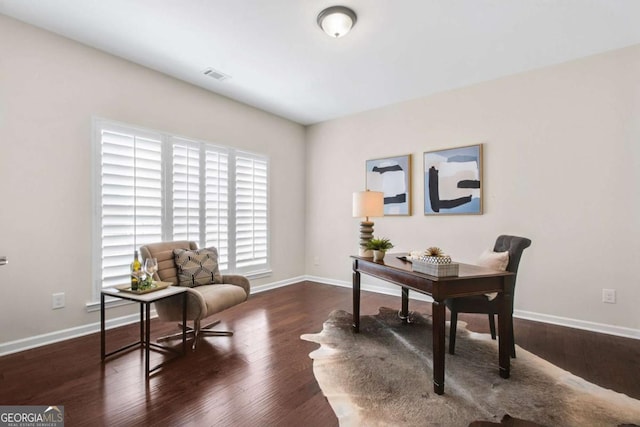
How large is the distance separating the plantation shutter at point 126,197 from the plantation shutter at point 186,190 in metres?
0.19

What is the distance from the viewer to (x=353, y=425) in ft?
5.36

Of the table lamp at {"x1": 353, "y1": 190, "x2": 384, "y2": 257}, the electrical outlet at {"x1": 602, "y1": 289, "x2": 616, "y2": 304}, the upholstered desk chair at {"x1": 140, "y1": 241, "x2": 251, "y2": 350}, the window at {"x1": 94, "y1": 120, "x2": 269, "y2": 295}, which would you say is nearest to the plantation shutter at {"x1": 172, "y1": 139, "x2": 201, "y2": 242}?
the window at {"x1": 94, "y1": 120, "x2": 269, "y2": 295}

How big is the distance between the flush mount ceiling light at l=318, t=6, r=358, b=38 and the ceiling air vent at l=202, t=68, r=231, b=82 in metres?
1.48

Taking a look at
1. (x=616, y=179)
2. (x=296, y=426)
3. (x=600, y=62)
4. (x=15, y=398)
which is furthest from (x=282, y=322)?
(x=600, y=62)

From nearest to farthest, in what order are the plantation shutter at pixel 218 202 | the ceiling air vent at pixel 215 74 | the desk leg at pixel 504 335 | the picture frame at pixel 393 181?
1. the desk leg at pixel 504 335
2. the ceiling air vent at pixel 215 74
3. the plantation shutter at pixel 218 202
4. the picture frame at pixel 393 181

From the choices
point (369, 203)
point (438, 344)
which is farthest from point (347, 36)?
point (438, 344)

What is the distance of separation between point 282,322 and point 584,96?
3.89 m

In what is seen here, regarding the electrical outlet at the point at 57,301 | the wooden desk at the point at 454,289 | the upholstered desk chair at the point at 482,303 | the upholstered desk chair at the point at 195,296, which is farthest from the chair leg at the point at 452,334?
the electrical outlet at the point at 57,301

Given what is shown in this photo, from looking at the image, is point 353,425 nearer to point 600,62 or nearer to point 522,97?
point 522,97

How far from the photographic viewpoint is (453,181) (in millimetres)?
3904

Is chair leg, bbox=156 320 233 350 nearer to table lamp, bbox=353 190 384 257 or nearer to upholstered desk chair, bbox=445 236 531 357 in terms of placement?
table lamp, bbox=353 190 384 257

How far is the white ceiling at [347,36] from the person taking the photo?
7.88 feet

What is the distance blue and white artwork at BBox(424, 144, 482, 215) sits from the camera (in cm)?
374

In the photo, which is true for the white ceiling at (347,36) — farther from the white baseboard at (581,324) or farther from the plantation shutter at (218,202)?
the white baseboard at (581,324)
